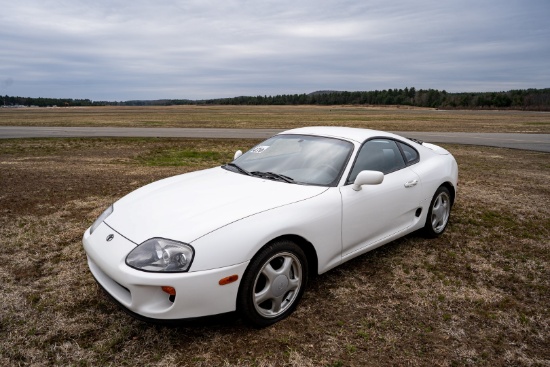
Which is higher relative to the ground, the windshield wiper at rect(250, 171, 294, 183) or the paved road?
the windshield wiper at rect(250, 171, 294, 183)

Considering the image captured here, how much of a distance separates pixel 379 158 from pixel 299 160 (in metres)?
0.88

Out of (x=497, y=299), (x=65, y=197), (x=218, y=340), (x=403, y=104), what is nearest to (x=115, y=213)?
(x=218, y=340)

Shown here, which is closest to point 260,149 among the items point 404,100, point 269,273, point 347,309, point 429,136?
point 269,273

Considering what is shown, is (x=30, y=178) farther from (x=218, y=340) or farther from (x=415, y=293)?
(x=415, y=293)

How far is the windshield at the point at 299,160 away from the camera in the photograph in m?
3.30

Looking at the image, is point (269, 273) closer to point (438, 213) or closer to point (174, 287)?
point (174, 287)

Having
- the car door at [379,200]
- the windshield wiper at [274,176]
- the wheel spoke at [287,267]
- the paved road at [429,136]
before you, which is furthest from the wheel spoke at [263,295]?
the paved road at [429,136]

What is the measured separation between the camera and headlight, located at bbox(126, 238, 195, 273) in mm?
2324

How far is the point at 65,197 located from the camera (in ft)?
20.9

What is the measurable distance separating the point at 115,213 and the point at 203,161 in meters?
7.88

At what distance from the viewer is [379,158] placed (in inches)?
149

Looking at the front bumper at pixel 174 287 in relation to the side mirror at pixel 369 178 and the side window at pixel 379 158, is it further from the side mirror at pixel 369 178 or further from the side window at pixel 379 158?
the side window at pixel 379 158

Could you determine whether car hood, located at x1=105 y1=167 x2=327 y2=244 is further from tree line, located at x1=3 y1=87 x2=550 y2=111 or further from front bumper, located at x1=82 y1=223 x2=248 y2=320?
tree line, located at x1=3 y1=87 x2=550 y2=111

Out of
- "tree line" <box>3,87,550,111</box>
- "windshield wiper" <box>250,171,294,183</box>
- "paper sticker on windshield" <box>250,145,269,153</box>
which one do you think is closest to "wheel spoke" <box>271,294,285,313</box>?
"windshield wiper" <box>250,171,294,183</box>
